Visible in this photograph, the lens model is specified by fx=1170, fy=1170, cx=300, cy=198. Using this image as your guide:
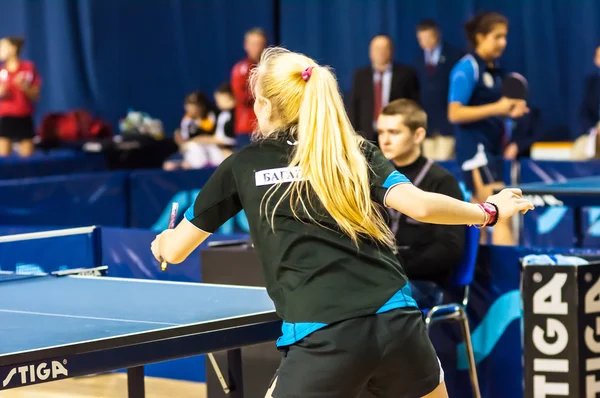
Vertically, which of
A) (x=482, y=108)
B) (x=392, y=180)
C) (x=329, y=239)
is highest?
(x=482, y=108)

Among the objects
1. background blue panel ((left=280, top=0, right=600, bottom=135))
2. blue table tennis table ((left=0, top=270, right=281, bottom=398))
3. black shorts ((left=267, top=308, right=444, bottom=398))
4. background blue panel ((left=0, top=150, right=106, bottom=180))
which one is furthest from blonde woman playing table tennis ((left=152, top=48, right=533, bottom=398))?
background blue panel ((left=280, top=0, right=600, bottom=135))

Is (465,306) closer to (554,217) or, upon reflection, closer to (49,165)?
(554,217)

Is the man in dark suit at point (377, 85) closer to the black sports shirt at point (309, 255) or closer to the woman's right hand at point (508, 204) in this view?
the woman's right hand at point (508, 204)

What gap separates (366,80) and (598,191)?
3.83 metres

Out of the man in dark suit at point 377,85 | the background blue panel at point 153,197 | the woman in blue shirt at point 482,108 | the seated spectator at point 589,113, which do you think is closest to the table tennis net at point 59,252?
the woman in blue shirt at point 482,108

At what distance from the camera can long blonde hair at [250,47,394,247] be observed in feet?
9.00

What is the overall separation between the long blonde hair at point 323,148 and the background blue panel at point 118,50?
12.2 m

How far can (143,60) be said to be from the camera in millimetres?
15328

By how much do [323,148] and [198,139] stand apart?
28.9 ft

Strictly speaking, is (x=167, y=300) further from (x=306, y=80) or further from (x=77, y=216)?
(x=77, y=216)

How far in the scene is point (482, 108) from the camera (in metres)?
6.50

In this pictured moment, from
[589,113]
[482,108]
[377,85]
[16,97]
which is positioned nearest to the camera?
[482,108]

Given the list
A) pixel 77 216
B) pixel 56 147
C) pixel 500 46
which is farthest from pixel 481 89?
pixel 56 147

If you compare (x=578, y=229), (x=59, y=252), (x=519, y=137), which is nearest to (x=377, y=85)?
(x=519, y=137)
